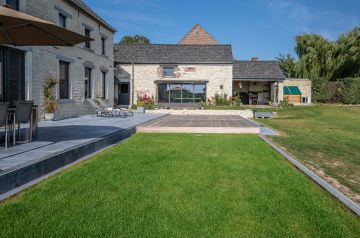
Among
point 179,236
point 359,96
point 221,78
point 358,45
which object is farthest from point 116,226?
point 358,45

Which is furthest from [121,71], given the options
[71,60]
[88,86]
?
[71,60]

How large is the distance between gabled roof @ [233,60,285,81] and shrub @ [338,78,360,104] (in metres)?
7.63

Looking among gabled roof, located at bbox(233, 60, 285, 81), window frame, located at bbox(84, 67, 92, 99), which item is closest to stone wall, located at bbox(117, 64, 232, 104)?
gabled roof, located at bbox(233, 60, 285, 81)

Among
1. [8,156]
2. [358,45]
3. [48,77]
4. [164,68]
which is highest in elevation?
[358,45]

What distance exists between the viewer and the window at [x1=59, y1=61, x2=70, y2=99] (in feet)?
58.5

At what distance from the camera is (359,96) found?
37.7m

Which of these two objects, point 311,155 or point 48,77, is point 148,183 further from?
point 48,77

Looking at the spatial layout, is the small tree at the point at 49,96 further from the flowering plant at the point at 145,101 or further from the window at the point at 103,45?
the flowering plant at the point at 145,101

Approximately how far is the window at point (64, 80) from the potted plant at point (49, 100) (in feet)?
5.51

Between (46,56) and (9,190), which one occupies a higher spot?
(46,56)

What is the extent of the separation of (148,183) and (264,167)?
8.74 feet

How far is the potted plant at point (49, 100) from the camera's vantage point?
15661mm

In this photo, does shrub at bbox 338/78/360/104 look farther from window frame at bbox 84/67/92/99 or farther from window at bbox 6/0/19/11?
window at bbox 6/0/19/11

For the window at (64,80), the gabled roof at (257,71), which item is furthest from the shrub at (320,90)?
the window at (64,80)
